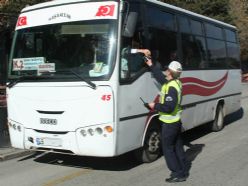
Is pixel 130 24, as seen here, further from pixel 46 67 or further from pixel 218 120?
pixel 218 120

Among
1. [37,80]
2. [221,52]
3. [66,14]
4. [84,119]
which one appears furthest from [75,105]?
[221,52]

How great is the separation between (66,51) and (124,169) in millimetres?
2259

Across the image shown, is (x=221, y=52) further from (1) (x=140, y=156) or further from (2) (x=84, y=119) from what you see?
(2) (x=84, y=119)

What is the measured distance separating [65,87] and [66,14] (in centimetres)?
124

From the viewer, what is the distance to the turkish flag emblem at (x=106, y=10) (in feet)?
25.1

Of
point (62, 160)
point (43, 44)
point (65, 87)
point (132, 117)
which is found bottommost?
point (62, 160)

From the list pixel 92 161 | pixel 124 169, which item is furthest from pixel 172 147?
pixel 92 161

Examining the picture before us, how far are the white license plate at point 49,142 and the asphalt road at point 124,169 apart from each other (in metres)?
0.52

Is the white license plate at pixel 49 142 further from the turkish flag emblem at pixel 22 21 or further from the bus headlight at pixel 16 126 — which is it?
the turkish flag emblem at pixel 22 21

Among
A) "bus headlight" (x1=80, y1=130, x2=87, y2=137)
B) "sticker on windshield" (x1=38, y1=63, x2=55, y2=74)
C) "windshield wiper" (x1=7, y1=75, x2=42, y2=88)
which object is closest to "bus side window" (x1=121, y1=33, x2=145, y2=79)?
"bus headlight" (x1=80, y1=130, x2=87, y2=137)

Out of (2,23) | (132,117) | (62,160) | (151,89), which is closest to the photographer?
(132,117)

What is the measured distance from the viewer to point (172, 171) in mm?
7375

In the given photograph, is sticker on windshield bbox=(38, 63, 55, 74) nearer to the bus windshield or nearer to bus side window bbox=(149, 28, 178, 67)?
the bus windshield

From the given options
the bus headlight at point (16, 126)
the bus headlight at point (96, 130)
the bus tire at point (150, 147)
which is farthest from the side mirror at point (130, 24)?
the bus headlight at point (16, 126)
